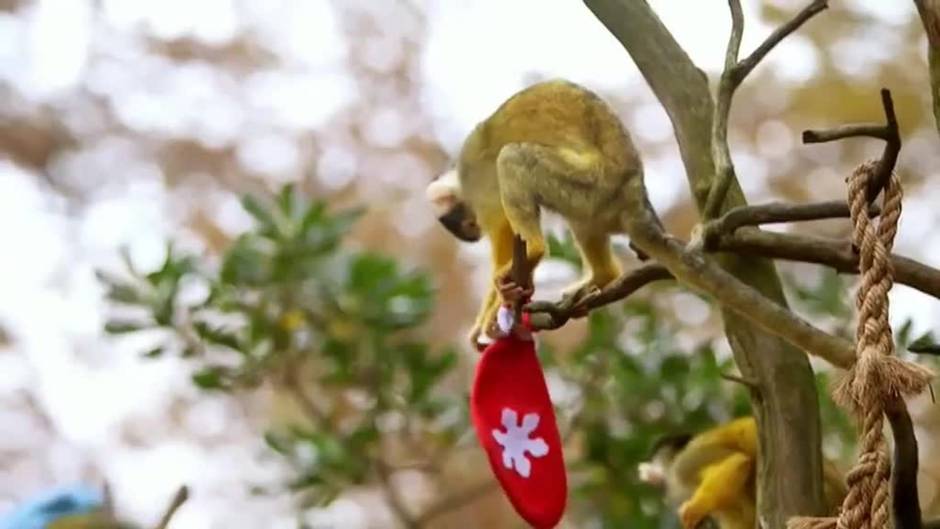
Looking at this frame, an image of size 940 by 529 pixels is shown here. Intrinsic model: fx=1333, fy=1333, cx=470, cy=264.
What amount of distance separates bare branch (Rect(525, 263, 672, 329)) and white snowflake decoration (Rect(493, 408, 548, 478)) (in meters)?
0.07

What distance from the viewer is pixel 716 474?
94cm

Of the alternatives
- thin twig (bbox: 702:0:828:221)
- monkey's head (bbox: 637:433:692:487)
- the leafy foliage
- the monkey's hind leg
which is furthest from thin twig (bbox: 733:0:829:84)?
the leafy foliage

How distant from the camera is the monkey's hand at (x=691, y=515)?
36.4 inches

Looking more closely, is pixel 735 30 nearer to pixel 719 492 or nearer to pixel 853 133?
pixel 853 133

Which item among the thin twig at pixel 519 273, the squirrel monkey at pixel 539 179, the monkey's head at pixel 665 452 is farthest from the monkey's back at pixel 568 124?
the monkey's head at pixel 665 452

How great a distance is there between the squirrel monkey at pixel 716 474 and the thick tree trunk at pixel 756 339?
0.08 metres

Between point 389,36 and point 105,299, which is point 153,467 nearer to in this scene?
point 389,36

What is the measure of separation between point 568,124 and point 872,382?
36cm

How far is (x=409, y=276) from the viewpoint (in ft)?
4.26

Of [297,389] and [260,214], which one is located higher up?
[260,214]

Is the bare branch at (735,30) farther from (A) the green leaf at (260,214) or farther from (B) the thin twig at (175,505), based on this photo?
(A) the green leaf at (260,214)

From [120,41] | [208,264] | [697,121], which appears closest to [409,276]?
[208,264]

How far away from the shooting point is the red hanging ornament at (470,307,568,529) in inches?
27.5

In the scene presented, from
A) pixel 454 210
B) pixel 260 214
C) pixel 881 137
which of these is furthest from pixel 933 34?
pixel 260 214
